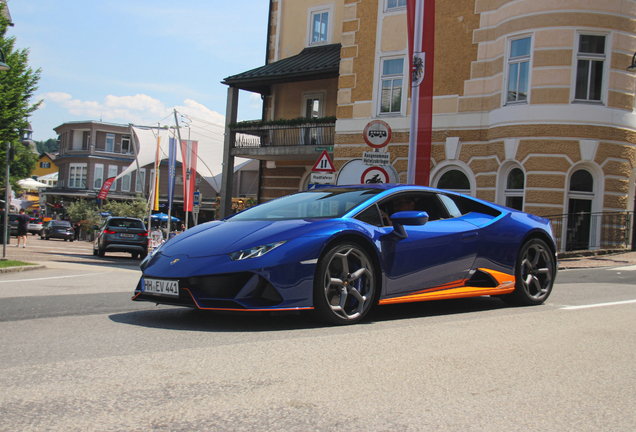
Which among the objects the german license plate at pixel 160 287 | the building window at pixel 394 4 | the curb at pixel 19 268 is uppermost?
the building window at pixel 394 4

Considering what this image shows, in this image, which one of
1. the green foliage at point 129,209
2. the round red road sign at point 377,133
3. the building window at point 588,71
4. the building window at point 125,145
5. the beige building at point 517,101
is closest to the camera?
the round red road sign at point 377,133

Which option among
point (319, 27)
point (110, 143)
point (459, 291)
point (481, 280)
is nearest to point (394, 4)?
point (319, 27)

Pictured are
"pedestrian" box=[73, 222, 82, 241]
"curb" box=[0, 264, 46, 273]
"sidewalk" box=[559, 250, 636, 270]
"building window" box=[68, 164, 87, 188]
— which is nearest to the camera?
"curb" box=[0, 264, 46, 273]

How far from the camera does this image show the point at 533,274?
719cm

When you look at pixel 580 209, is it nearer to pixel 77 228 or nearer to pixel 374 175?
pixel 374 175

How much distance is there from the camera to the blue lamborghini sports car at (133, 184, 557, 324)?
4953 millimetres

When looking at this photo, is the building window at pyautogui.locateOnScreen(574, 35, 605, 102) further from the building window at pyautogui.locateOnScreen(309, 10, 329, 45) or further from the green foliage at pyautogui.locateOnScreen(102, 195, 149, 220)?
the green foliage at pyautogui.locateOnScreen(102, 195, 149, 220)

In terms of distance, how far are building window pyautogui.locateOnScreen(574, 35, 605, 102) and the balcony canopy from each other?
29.2ft

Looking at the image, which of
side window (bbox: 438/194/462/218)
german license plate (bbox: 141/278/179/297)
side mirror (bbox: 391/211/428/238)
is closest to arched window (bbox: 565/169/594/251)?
side window (bbox: 438/194/462/218)

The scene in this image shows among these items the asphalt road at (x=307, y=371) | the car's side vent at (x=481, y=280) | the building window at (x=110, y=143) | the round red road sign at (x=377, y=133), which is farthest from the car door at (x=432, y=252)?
the building window at (x=110, y=143)

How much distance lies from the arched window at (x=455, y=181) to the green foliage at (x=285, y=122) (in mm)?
5367

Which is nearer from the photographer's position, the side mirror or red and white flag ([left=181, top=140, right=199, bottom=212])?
the side mirror

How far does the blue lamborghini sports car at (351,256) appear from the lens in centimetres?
495

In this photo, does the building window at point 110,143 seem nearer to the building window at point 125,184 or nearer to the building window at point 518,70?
the building window at point 125,184
